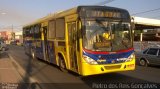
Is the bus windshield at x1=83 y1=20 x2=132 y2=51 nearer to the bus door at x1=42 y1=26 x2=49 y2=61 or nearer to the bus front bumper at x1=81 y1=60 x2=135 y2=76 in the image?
the bus front bumper at x1=81 y1=60 x2=135 y2=76

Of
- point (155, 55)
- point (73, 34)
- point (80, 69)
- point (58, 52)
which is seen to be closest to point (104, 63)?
point (80, 69)

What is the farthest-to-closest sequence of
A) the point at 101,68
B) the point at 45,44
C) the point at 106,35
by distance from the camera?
the point at 45,44, the point at 106,35, the point at 101,68

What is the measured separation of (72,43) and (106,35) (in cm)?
161

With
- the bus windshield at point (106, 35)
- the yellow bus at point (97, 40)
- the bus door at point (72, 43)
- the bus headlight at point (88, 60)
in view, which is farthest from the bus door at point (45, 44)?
the bus headlight at point (88, 60)

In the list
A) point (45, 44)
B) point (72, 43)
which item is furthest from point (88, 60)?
point (45, 44)

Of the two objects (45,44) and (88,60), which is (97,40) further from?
(45,44)

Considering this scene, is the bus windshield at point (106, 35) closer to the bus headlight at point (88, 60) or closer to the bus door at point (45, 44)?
the bus headlight at point (88, 60)

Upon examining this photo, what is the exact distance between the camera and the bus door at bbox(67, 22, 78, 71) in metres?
12.8

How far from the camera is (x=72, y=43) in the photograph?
13188 millimetres

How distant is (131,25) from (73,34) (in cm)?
253

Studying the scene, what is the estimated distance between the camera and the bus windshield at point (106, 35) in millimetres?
12172

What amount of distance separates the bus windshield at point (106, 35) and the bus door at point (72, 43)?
0.72 metres

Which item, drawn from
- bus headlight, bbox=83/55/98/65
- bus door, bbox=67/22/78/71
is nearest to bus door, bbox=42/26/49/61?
bus door, bbox=67/22/78/71

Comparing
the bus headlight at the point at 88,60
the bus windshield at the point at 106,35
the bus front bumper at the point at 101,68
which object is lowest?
the bus front bumper at the point at 101,68
